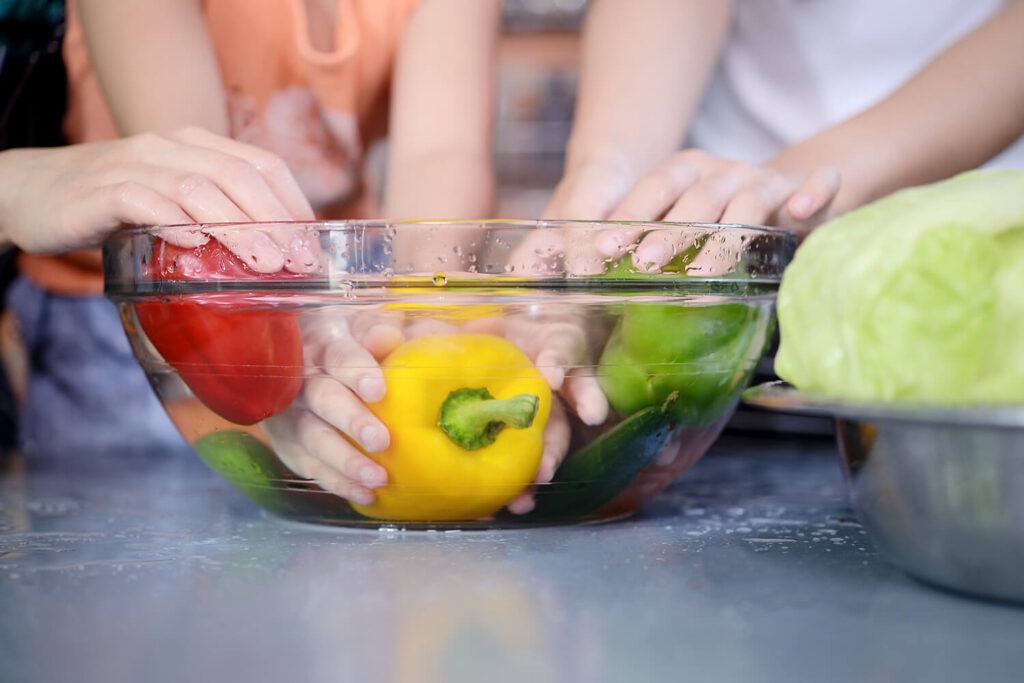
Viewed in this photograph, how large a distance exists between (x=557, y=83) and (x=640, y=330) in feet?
Result: 8.37

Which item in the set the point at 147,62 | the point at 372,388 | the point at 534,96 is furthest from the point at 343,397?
the point at 534,96

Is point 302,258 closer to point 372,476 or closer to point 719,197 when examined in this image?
point 372,476

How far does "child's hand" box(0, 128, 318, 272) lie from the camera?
531 mm

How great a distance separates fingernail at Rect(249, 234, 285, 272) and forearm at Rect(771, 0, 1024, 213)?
0.48 metres

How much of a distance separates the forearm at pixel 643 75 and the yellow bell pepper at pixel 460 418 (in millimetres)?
411

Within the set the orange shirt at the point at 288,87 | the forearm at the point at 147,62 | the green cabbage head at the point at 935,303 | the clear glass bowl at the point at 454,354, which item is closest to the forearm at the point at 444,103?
the orange shirt at the point at 288,87

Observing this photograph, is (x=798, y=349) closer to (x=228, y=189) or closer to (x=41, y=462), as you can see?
(x=228, y=189)

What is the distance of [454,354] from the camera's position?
0.46m

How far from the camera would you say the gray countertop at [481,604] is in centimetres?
32

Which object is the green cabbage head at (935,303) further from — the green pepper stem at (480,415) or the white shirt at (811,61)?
the white shirt at (811,61)

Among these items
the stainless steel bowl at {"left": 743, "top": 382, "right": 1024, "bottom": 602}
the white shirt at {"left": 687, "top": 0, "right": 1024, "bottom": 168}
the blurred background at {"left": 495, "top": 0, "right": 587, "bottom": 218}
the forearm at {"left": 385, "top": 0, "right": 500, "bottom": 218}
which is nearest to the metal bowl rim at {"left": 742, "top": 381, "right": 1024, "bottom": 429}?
the stainless steel bowl at {"left": 743, "top": 382, "right": 1024, "bottom": 602}

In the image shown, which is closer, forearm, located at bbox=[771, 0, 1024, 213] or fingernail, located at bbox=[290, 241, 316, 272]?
fingernail, located at bbox=[290, 241, 316, 272]

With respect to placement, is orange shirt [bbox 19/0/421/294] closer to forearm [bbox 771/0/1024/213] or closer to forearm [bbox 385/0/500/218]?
forearm [bbox 385/0/500/218]

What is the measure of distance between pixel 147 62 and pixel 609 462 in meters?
0.58
